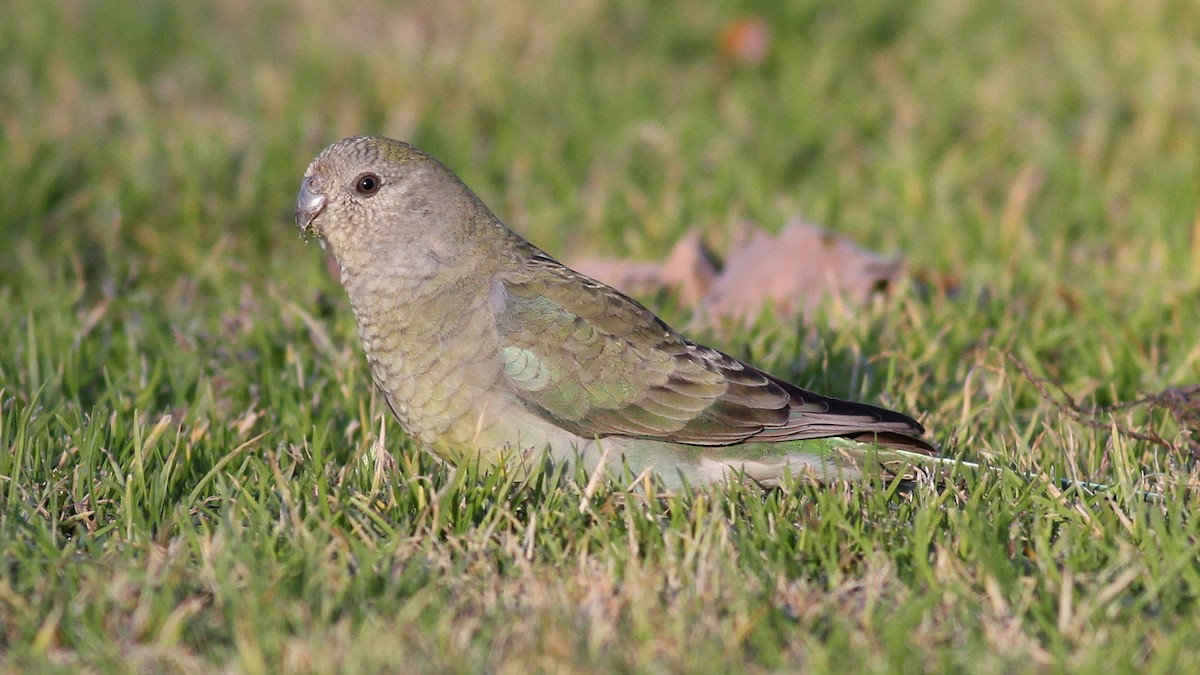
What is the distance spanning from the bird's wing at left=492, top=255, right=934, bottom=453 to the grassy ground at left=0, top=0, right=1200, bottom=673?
0.73ft

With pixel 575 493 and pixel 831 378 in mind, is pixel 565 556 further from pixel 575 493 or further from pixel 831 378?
pixel 831 378

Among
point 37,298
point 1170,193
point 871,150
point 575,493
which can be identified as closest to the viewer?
point 575,493

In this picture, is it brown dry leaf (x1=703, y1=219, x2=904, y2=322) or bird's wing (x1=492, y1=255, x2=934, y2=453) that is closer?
bird's wing (x1=492, y1=255, x2=934, y2=453)

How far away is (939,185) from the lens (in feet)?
23.2

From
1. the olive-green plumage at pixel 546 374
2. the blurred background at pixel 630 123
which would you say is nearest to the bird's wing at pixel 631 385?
the olive-green plumage at pixel 546 374

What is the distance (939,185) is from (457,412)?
12.7ft

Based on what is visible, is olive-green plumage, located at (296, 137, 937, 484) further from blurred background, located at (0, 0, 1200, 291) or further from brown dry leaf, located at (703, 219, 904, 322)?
blurred background, located at (0, 0, 1200, 291)

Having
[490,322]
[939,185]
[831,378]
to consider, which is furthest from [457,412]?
[939,185]

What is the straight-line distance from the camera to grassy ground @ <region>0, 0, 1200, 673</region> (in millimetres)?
3111

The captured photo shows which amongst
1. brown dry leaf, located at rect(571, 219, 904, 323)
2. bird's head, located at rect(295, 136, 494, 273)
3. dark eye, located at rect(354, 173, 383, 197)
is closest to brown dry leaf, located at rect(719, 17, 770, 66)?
brown dry leaf, located at rect(571, 219, 904, 323)

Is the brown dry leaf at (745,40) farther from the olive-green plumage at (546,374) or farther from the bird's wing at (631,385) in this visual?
the bird's wing at (631,385)

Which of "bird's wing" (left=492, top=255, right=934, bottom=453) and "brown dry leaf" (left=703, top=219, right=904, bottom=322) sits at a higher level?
"brown dry leaf" (left=703, top=219, right=904, bottom=322)

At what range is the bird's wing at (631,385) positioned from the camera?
13.2 feet

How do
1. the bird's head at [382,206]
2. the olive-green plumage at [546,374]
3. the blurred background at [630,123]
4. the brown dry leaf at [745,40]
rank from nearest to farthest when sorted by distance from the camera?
the olive-green plumage at [546,374]
the bird's head at [382,206]
the blurred background at [630,123]
the brown dry leaf at [745,40]
